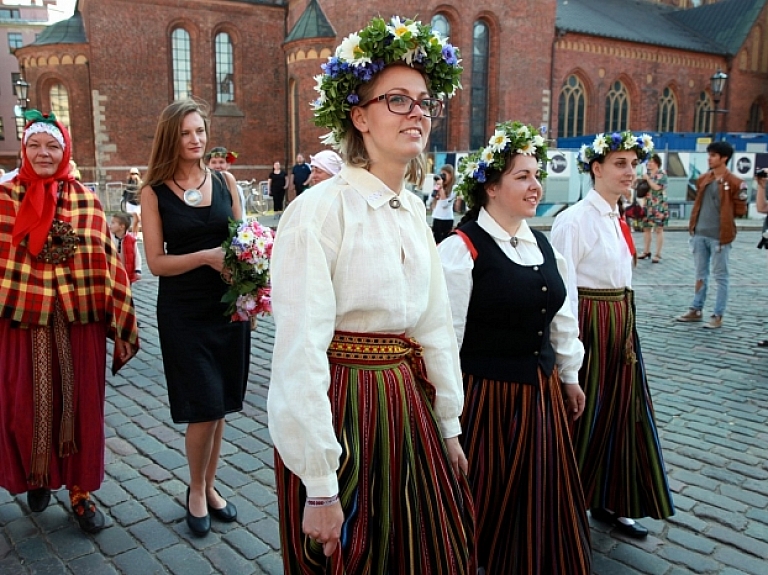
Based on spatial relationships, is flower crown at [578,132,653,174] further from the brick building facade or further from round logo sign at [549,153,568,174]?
the brick building facade

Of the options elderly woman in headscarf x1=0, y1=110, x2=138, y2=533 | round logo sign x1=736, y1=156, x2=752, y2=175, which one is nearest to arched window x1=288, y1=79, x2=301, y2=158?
round logo sign x1=736, y1=156, x2=752, y2=175

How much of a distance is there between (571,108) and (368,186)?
34509 millimetres

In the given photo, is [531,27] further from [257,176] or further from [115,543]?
[115,543]

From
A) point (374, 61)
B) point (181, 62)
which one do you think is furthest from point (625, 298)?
point (181, 62)

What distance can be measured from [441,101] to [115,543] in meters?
2.70

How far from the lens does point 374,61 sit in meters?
2.05

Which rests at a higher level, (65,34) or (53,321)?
(65,34)

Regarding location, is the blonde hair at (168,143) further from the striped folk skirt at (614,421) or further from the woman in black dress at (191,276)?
the striped folk skirt at (614,421)

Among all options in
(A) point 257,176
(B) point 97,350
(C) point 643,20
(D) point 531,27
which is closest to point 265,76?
(A) point 257,176

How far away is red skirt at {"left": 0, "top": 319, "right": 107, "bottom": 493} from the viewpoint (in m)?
3.42

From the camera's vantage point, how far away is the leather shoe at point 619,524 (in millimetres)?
3492

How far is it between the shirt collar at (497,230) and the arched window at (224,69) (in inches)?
1107

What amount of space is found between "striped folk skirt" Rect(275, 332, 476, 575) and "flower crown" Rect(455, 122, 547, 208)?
1190mm

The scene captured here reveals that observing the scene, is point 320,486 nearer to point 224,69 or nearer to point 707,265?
point 707,265
